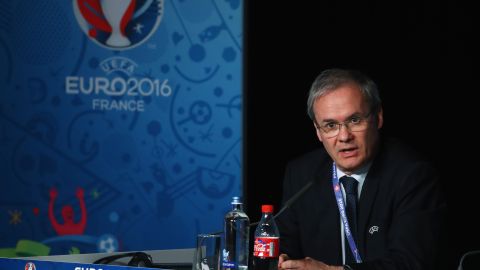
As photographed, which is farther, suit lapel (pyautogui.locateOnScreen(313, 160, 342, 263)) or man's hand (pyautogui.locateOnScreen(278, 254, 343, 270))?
suit lapel (pyautogui.locateOnScreen(313, 160, 342, 263))

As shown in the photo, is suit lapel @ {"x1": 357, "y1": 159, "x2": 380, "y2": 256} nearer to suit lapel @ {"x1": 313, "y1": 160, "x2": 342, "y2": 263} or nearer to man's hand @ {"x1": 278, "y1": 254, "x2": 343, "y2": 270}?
suit lapel @ {"x1": 313, "y1": 160, "x2": 342, "y2": 263}

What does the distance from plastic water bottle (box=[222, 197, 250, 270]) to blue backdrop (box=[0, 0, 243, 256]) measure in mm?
1841

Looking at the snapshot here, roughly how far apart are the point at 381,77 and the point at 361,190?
207 centimetres

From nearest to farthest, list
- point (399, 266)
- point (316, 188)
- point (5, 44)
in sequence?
point (399, 266)
point (316, 188)
point (5, 44)

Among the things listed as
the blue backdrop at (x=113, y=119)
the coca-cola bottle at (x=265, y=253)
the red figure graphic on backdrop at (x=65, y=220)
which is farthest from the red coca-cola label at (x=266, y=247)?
the red figure graphic on backdrop at (x=65, y=220)

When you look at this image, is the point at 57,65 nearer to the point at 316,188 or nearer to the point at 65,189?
the point at 65,189

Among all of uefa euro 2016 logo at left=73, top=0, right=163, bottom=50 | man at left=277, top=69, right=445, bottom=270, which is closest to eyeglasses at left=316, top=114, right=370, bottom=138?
man at left=277, top=69, right=445, bottom=270

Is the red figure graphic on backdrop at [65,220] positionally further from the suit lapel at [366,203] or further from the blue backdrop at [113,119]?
the suit lapel at [366,203]

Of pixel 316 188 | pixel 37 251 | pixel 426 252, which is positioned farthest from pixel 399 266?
pixel 37 251

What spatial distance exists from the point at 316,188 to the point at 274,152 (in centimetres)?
201

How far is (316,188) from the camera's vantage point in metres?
2.38

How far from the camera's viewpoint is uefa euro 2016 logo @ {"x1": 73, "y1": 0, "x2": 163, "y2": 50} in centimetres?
394

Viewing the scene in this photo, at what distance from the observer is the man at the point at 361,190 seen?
7.06ft

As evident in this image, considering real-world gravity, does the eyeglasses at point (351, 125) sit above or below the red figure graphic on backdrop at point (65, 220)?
above
